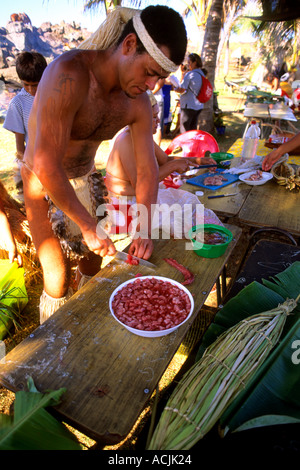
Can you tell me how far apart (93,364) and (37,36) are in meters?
35.6

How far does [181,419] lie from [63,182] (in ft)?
3.99

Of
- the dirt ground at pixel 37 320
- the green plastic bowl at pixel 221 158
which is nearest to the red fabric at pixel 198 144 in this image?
the green plastic bowl at pixel 221 158

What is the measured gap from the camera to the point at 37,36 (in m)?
28.7

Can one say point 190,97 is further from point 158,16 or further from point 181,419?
point 181,419

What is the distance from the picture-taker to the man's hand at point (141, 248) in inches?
77.3

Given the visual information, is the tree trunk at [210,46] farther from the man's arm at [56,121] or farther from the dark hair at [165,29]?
the man's arm at [56,121]

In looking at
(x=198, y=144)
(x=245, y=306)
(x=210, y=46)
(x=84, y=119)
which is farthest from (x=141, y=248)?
(x=210, y=46)

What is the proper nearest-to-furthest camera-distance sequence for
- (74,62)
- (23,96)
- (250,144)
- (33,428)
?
(33,428), (74,62), (23,96), (250,144)

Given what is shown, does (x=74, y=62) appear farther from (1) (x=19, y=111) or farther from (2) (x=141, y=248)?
(1) (x=19, y=111)

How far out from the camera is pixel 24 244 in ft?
11.1

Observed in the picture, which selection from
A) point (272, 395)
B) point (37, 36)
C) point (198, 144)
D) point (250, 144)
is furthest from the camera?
point (37, 36)

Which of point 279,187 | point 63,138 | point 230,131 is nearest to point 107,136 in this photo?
point 63,138

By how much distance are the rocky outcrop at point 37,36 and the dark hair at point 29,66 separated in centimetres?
2267

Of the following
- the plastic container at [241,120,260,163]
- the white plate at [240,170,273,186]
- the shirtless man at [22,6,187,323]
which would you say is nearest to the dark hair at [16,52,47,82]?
the shirtless man at [22,6,187,323]
